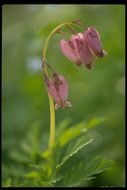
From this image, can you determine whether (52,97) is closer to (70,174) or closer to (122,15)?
(70,174)

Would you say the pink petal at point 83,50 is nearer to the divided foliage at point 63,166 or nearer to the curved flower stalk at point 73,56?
the curved flower stalk at point 73,56

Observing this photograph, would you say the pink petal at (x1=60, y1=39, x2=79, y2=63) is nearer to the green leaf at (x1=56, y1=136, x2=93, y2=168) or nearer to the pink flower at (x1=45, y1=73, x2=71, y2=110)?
the pink flower at (x1=45, y1=73, x2=71, y2=110)

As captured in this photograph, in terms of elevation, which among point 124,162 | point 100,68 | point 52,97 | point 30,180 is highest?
point 52,97

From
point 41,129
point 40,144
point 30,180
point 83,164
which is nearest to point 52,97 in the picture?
point 83,164

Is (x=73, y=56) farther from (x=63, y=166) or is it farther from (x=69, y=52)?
(x=63, y=166)

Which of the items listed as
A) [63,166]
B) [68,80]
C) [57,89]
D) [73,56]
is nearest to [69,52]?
[73,56]
